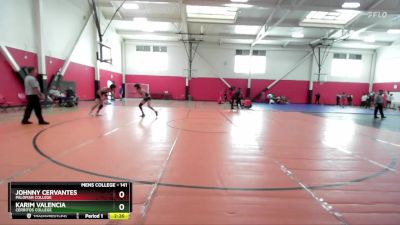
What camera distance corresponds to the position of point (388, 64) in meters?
24.3

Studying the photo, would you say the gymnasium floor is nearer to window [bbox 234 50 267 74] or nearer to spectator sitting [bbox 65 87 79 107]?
spectator sitting [bbox 65 87 79 107]

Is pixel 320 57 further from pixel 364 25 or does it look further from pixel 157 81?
pixel 157 81

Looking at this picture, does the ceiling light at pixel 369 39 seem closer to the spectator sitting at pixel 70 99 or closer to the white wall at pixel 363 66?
the white wall at pixel 363 66

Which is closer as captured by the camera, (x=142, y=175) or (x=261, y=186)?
(x=261, y=186)

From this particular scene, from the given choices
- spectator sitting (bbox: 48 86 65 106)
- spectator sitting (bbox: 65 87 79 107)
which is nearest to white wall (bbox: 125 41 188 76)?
spectator sitting (bbox: 65 87 79 107)

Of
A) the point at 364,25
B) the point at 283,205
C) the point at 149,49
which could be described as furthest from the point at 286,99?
the point at 283,205

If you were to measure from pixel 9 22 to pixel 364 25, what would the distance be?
79.4 ft

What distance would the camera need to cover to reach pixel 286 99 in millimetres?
25797

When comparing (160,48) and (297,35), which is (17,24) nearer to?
(160,48)

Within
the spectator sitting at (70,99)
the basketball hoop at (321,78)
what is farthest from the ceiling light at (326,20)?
the spectator sitting at (70,99)

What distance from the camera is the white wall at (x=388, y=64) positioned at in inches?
912

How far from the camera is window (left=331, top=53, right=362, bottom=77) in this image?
26.3m

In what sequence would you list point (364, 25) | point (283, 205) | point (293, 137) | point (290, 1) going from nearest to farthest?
point (283, 205) → point (293, 137) → point (290, 1) → point (364, 25)

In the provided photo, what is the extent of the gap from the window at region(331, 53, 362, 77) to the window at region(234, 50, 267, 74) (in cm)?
801
